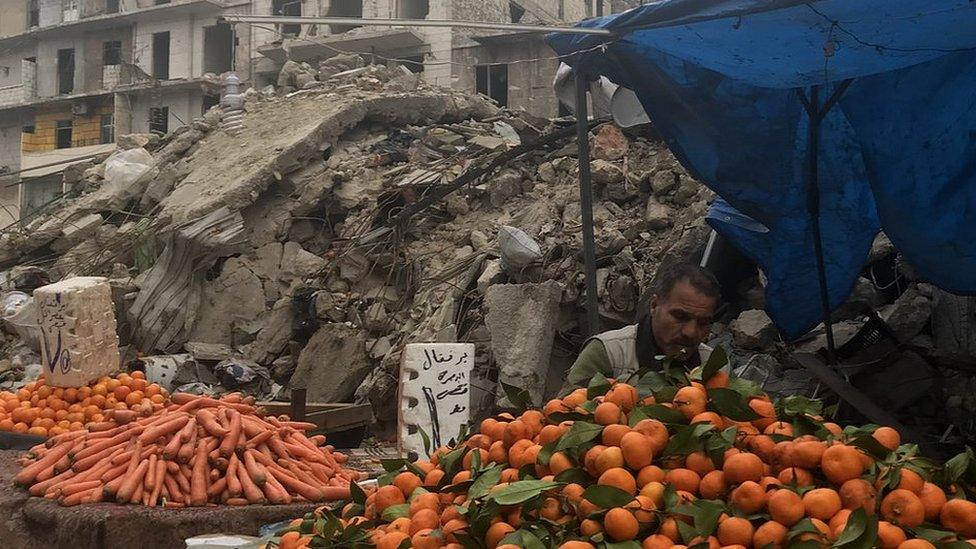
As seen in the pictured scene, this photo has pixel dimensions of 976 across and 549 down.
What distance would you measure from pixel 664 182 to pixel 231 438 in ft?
19.0

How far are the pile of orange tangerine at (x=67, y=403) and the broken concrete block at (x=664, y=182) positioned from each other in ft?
16.3

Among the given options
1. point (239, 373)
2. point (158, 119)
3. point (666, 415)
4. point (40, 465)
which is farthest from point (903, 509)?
point (158, 119)

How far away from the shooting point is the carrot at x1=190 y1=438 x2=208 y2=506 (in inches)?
149

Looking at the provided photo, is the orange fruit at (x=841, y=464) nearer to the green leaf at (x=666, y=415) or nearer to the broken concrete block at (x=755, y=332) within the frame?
the green leaf at (x=666, y=415)

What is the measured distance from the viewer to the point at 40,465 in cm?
413

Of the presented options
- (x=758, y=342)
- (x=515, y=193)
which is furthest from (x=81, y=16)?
(x=758, y=342)

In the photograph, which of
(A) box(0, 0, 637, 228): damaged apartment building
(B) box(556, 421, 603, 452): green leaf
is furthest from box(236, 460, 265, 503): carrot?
(A) box(0, 0, 637, 228): damaged apartment building

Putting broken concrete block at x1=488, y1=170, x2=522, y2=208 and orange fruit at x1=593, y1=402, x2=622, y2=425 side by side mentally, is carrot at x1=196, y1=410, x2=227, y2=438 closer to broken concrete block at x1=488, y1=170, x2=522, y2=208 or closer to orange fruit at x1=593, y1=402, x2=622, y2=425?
orange fruit at x1=593, y1=402, x2=622, y2=425

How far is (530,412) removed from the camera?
2.63m

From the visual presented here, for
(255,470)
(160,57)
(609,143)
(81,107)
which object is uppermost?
(160,57)

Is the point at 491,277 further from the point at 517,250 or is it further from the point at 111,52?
the point at 111,52

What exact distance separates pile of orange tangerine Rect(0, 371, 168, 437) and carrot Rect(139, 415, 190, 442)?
1561 mm

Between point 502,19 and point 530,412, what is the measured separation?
26.7 m

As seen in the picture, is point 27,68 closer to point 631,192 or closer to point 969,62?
point 631,192
